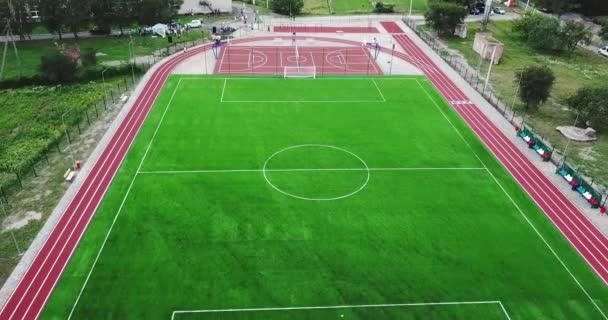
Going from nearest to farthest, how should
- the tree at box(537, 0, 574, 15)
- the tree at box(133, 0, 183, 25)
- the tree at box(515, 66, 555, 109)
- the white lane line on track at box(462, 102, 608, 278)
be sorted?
the white lane line on track at box(462, 102, 608, 278) < the tree at box(515, 66, 555, 109) < the tree at box(133, 0, 183, 25) < the tree at box(537, 0, 574, 15)

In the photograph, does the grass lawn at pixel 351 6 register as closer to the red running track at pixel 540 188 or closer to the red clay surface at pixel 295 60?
the red clay surface at pixel 295 60

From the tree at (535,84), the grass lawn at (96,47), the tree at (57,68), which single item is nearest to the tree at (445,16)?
the tree at (535,84)

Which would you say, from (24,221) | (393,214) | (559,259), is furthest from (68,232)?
(559,259)

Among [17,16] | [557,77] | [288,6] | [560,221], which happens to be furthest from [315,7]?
[560,221]

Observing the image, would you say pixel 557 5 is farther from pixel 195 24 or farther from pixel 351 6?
pixel 195 24

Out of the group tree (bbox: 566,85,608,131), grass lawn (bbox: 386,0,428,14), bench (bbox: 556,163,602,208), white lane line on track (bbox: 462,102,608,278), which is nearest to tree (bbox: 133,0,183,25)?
grass lawn (bbox: 386,0,428,14)

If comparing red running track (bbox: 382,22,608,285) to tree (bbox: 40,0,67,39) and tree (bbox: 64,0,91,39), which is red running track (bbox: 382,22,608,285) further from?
tree (bbox: 40,0,67,39)
